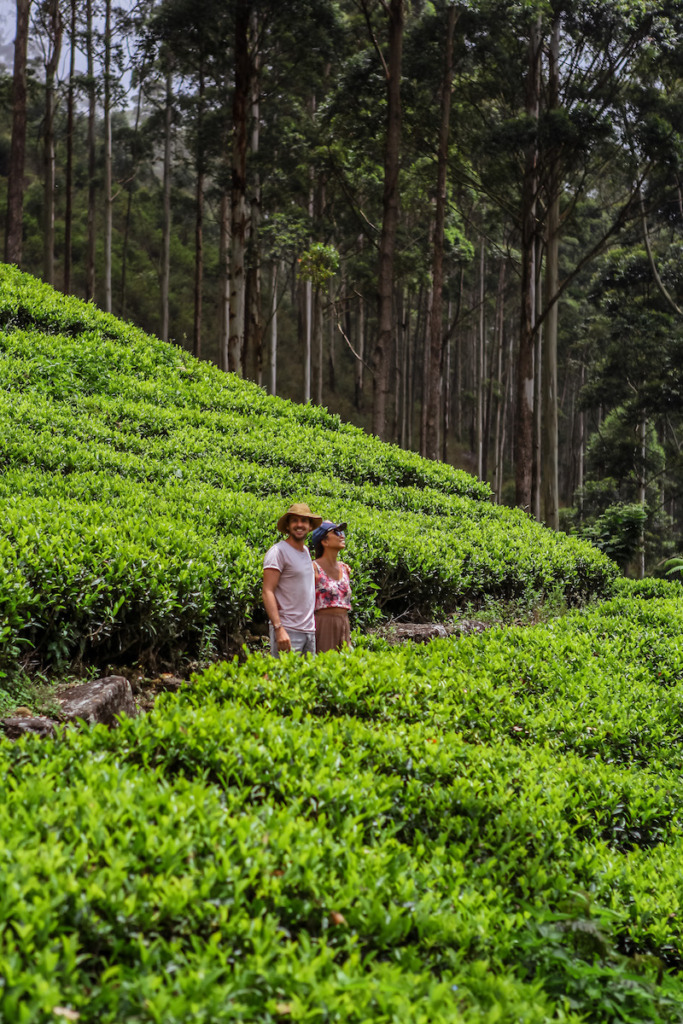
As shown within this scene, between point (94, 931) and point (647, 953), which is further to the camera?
point (647, 953)

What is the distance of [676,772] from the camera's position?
501 cm

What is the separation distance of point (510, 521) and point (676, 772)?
24.4ft

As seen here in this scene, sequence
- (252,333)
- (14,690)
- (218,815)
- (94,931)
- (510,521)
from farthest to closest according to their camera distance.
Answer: (252,333)
(510,521)
(14,690)
(218,815)
(94,931)

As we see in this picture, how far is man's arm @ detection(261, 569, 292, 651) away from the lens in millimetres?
5328

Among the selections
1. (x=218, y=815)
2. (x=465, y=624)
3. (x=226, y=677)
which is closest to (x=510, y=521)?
(x=465, y=624)

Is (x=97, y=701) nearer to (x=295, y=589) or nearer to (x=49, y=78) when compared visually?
(x=295, y=589)

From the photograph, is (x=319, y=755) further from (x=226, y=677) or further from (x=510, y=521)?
(x=510, y=521)

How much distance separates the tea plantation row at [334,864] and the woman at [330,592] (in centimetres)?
92

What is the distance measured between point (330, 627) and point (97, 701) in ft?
6.47

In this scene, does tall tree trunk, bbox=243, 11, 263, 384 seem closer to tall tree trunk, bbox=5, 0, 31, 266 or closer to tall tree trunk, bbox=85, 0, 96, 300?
tall tree trunk, bbox=5, 0, 31, 266

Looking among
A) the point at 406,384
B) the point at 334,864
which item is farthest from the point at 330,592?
the point at 406,384

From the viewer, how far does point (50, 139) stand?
2619cm

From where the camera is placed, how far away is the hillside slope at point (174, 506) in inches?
217

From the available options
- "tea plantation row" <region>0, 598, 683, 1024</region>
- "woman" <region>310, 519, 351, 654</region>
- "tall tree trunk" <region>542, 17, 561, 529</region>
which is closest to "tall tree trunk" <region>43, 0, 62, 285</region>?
"tall tree trunk" <region>542, 17, 561, 529</region>
